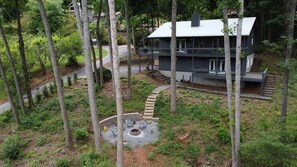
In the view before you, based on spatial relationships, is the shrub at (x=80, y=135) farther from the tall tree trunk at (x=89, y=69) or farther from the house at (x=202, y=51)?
the house at (x=202, y=51)

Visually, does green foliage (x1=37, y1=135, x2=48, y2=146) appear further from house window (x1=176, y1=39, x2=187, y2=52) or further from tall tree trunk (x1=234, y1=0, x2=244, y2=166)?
house window (x1=176, y1=39, x2=187, y2=52)

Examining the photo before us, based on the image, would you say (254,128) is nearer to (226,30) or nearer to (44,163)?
(226,30)

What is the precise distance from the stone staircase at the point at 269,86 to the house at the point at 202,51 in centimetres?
91

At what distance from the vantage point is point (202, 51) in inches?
899

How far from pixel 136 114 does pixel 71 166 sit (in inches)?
276

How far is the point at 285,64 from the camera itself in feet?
37.6

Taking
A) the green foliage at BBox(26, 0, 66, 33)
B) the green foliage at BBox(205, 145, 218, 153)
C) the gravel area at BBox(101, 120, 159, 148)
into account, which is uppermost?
the green foliage at BBox(26, 0, 66, 33)

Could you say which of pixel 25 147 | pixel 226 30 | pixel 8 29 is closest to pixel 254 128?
pixel 226 30

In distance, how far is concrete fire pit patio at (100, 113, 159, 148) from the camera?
48.4 ft

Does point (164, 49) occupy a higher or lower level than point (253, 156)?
higher

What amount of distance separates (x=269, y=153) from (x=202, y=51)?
545 inches

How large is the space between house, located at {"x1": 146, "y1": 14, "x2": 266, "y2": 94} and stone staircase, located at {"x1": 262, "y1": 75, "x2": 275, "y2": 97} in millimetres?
915

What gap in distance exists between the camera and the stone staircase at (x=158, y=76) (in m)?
24.5

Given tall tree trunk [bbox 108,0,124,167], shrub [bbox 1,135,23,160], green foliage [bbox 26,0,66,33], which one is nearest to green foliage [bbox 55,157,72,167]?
shrub [bbox 1,135,23,160]
